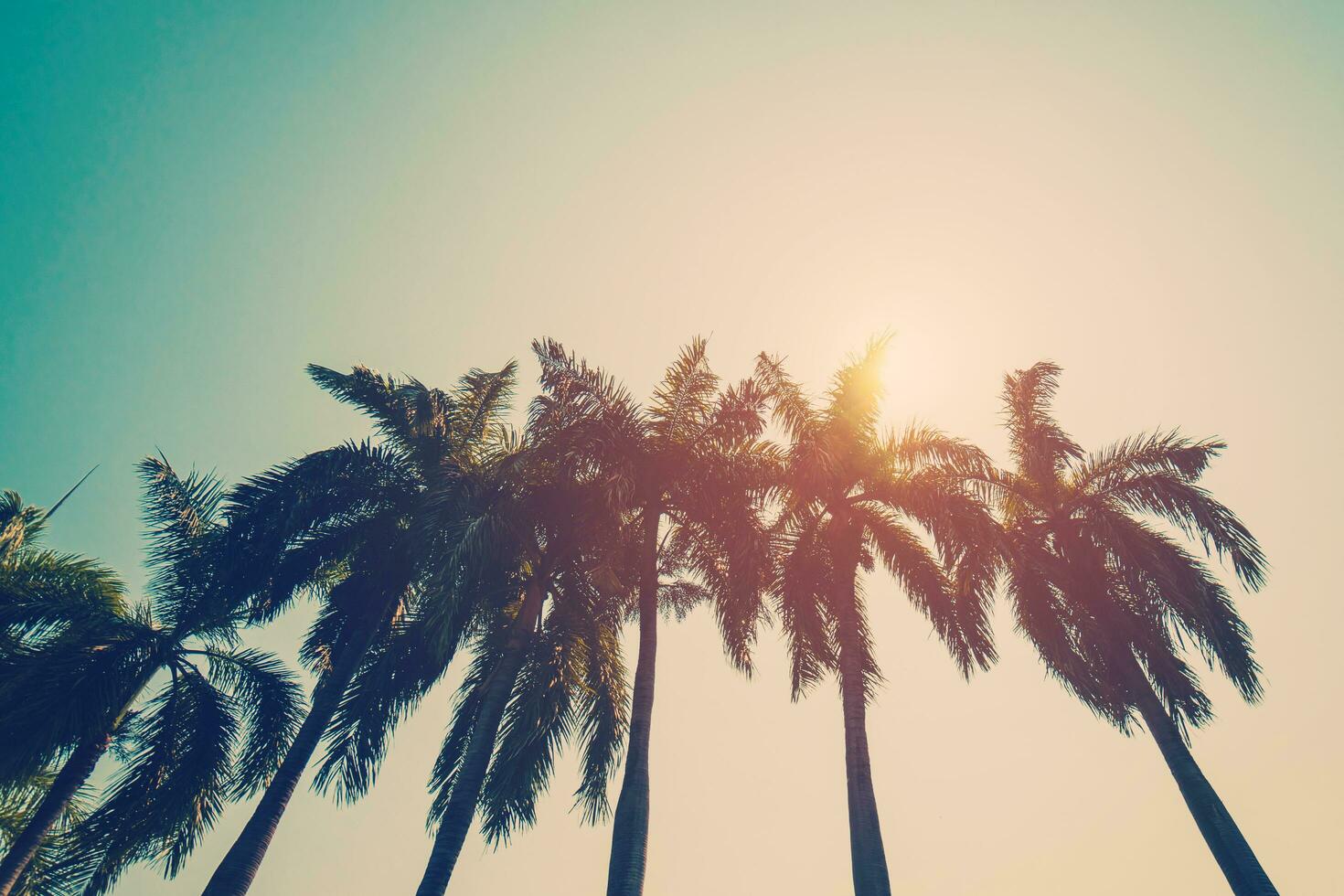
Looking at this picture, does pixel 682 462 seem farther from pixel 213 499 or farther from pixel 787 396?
pixel 213 499

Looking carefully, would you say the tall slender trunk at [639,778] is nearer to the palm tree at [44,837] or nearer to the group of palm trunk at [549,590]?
the group of palm trunk at [549,590]

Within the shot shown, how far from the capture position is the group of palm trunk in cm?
1386

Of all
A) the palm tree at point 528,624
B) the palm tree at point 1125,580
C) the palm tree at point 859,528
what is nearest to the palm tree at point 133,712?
the palm tree at point 528,624

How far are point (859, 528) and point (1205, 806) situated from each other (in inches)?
332

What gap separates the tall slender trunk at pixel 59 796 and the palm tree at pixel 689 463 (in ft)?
34.8

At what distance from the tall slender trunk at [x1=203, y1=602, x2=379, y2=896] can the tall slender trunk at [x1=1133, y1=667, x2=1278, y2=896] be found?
56.7 feet

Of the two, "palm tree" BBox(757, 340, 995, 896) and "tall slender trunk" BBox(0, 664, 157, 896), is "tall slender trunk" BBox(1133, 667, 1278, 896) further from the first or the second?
"tall slender trunk" BBox(0, 664, 157, 896)

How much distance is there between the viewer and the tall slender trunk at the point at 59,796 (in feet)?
44.6

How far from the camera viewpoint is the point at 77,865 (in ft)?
42.9

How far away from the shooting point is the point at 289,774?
13992 millimetres

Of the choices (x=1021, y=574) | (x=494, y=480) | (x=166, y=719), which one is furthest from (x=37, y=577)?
(x=1021, y=574)

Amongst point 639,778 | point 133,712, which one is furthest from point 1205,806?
point 133,712

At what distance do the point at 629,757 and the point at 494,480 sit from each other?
6230 millimetres

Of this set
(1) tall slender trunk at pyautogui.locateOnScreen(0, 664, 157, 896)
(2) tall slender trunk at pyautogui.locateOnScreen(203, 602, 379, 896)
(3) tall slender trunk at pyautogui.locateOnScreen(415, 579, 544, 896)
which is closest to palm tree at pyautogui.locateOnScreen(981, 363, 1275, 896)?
(3) tall slender trunk at pyautogui.locateOnScreen(415, 579, 544, 896)
